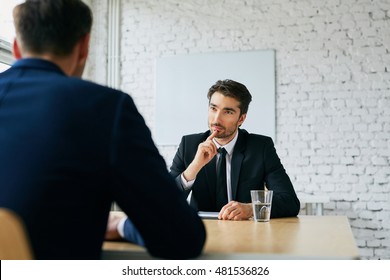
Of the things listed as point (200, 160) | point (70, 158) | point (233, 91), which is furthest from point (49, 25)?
point (233, 91)

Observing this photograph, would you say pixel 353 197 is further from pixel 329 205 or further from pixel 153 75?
pixel 153 75

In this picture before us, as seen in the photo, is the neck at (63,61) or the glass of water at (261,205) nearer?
the neck at (63,61)

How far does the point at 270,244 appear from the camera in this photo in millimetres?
1185

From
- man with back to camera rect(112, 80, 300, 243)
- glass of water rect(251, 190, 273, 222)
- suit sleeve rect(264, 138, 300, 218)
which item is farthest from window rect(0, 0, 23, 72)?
glass of water rect(251, 190, 273, 222)

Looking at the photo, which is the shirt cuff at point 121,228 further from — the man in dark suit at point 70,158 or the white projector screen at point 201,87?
the white projector screen at point 201,87

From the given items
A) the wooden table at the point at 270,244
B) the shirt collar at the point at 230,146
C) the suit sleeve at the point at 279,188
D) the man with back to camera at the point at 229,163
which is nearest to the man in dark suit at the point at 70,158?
the wooden table at the point at 270,244

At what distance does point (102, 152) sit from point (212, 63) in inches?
148

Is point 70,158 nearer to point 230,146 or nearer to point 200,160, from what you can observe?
point 200,160

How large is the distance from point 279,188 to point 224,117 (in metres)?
0.52

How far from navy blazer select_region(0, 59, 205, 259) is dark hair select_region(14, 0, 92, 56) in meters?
0.05

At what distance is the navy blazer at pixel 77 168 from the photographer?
2.86 ft

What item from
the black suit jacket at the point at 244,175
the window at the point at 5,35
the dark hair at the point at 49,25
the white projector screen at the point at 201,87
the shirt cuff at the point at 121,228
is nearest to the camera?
the dark hair at the point at 49,25

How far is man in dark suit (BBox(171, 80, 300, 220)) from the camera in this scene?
2277mm

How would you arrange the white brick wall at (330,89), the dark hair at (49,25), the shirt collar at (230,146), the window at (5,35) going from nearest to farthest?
the dark hair at (49,25) < the shirt collar at (230,146) < the window at (5,35) < the white brick wall at (330,89)
